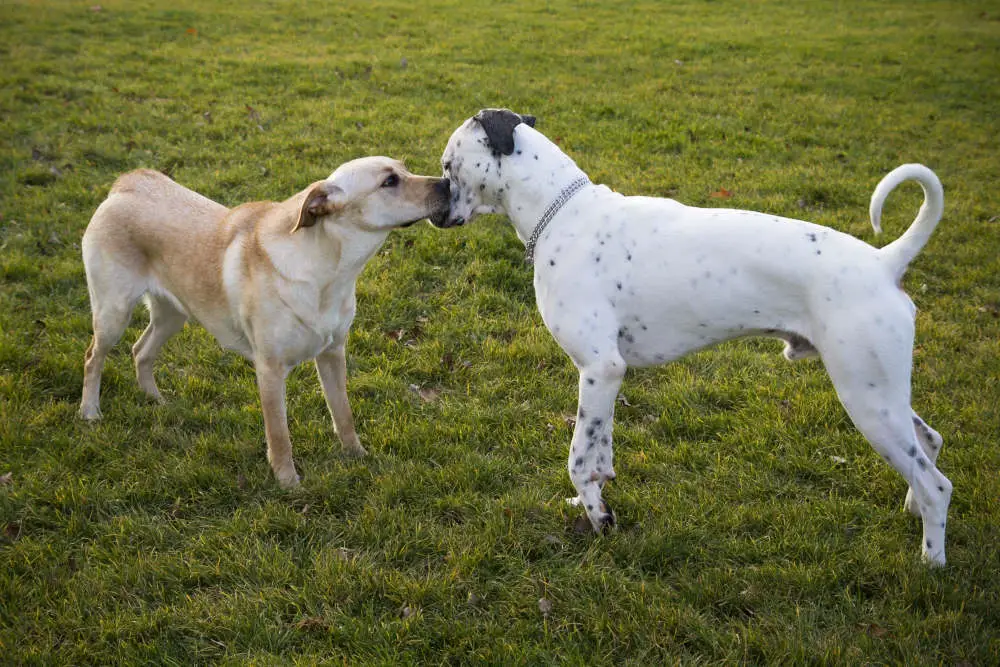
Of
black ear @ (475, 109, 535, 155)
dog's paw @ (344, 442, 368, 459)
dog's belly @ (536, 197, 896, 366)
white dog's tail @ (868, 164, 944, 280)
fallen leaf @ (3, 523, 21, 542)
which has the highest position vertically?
black ear @ (475, 109, 535, 155)

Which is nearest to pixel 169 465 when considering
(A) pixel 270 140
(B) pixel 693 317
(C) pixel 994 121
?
(B) pixel 693 317

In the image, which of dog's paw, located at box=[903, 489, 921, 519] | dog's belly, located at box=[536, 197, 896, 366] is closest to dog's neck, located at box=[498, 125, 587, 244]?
dog's belly, located at box=[536, 197, 896, 366]

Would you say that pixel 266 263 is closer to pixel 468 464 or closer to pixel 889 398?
pixel 468 464

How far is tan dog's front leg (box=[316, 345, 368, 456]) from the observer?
15.9 ft

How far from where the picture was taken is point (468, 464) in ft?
15.3

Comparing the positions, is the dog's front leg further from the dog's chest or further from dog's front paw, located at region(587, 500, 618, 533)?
the dog's chest

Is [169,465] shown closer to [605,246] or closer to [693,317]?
[605,246]

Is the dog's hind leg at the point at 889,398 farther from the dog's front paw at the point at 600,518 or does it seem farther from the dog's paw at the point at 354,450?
the dog's paw at the point at 354,450

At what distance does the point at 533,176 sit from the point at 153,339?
9.99 feet

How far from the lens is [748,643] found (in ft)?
11.3

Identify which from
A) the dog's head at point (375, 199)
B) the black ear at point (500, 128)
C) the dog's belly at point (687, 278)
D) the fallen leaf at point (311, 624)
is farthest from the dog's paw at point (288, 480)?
the black ear at point (500, 128)

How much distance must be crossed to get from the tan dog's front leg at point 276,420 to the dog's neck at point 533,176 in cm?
173

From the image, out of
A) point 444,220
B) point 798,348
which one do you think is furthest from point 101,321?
point 798,348

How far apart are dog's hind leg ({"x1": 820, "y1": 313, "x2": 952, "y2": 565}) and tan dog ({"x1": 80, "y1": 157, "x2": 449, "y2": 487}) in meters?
2.28
